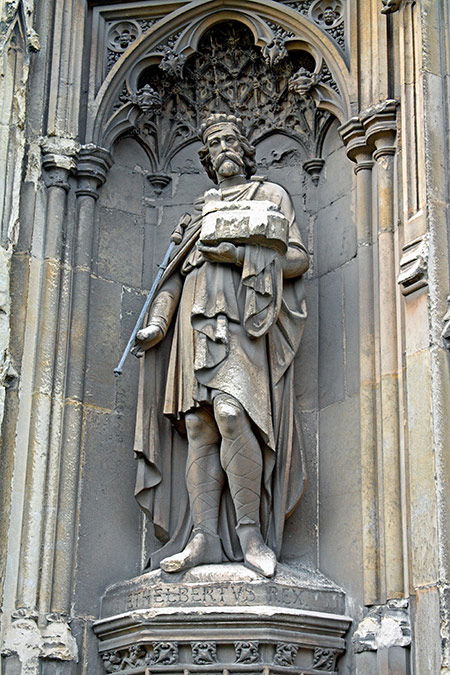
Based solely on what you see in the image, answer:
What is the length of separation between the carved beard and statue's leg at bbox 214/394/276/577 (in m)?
1.65

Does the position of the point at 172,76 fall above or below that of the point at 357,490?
above

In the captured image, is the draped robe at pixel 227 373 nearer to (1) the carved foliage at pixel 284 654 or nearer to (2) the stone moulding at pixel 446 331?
(1) the carved foliage at pixel 284 654

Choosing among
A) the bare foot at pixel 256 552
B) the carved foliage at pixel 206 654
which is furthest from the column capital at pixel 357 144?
the carved foliage at pixel 206 654

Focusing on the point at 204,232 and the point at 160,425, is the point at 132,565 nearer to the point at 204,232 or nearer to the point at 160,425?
the point at 160,425

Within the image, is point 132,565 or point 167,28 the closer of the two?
point 132,565

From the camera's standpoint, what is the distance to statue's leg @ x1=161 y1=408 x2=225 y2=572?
845cm

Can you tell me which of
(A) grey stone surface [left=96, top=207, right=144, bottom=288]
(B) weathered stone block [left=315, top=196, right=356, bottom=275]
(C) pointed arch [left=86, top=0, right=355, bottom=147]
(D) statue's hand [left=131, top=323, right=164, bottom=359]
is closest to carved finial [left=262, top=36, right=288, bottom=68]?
(C) pointed arch [left=86, top=0, right=355, bottom=147]

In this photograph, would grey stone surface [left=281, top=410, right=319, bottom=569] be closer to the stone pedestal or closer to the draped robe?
the draped robe

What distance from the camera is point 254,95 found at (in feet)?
32.5

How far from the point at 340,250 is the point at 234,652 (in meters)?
2.79

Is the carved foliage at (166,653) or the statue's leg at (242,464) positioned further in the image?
the statue's leg at (242,464)

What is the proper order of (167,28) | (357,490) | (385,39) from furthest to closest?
(167,28)
(385,39)
(357,490)

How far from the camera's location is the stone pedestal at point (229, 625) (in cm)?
788

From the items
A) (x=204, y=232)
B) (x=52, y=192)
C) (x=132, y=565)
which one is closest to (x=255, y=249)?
(x=204, y=232)
